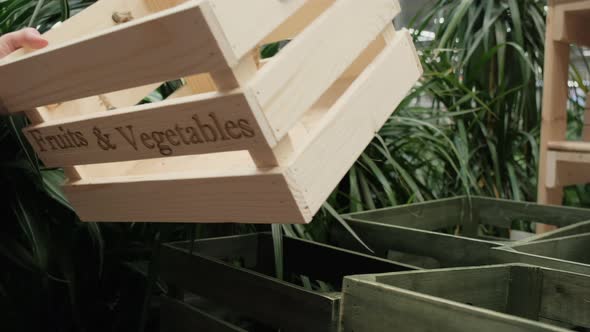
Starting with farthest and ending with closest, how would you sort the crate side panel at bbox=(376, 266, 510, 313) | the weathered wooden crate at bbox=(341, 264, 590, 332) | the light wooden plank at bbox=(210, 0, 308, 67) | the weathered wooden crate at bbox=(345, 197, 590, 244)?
1. the weathered wooden crate at bbox=(345, 197, 590, 244)
2. the crate side panel at bbox=(376, 266, 510, 313)
3. the weathered wooden crate at bbox=(341, 264, 590, 332)
4. the light wooden plank at bbox=(210, 0, 308, 67)

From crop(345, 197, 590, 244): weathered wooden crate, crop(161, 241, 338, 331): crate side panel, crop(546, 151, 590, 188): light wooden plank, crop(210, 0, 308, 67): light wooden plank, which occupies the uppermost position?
crop(210, 0, 308, 67): light wooden plank

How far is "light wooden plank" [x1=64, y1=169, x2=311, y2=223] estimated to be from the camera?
2.02 ft

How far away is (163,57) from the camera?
0.58 metres

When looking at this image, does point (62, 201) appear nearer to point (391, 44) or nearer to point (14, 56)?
point (14, 56)

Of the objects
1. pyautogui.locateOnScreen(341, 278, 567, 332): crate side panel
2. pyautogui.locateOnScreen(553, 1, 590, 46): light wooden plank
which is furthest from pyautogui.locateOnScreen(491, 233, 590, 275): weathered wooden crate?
pyautogui.locateOnScreen(553, 1, 590, 46): light wooden plank

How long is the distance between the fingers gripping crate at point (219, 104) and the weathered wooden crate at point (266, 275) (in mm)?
171

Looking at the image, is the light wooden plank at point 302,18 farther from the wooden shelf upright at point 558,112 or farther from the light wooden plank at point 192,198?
the wooden shelf upright at point 558,112

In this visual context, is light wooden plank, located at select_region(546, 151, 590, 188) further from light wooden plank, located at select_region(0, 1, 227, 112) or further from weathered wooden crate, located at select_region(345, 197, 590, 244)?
light wooden plank, located at select_region(0, 1, 227, 112)

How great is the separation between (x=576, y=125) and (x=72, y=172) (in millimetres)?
1992

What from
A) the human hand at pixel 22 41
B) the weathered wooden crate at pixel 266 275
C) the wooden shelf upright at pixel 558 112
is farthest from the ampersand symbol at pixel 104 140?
the wooden shelf upright at pixel 558 112

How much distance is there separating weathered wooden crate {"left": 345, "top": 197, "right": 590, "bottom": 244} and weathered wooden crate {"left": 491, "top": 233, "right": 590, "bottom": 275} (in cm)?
19

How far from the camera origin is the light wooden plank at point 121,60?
55cm

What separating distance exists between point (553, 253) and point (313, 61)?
0.56 meters

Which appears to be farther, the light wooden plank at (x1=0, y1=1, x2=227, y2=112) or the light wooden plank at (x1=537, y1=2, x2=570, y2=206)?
the light wooden plank at (x1=537, y1=2, x2=570, y2=206)
